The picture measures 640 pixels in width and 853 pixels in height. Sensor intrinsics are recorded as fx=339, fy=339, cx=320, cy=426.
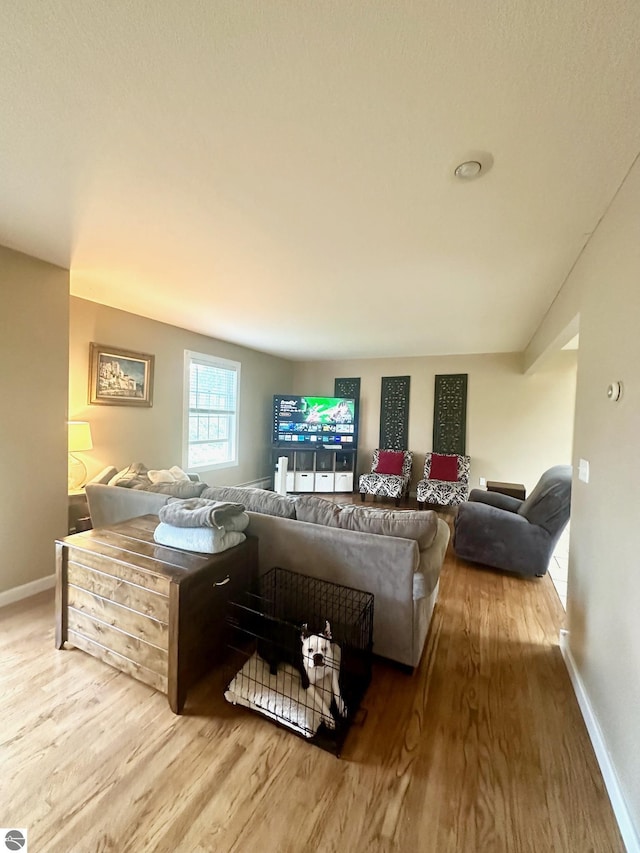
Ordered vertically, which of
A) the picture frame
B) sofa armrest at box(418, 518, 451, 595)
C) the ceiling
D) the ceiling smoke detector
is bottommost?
sofa armrest at box(418, 518, 451, 595)

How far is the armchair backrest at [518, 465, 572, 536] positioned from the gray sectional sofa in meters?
1.29

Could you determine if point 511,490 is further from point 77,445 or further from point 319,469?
point 77,445

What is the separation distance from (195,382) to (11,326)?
2.39 meters

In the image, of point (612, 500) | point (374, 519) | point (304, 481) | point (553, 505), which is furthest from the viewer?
point (304, 481)

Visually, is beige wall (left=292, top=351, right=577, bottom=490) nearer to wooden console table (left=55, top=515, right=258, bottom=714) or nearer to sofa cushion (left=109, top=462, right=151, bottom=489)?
sofa cushion (left=109, top=462, right=151, bottom=489)

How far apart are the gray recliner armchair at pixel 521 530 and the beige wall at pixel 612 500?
3.51ft

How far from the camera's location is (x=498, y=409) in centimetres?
526

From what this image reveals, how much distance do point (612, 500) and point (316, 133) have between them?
1.83 meters

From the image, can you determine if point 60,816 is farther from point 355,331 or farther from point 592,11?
point 355,331

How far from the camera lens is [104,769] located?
1.25 metres

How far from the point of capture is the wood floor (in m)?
1.07

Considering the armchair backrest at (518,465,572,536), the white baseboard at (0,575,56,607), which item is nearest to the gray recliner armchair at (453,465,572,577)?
the armchair backrest at (518,465,572,536)

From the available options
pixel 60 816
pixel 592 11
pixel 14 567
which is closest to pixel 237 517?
pixel 60 816

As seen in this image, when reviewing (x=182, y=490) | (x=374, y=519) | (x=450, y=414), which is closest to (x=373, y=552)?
(x=374, y=519)
